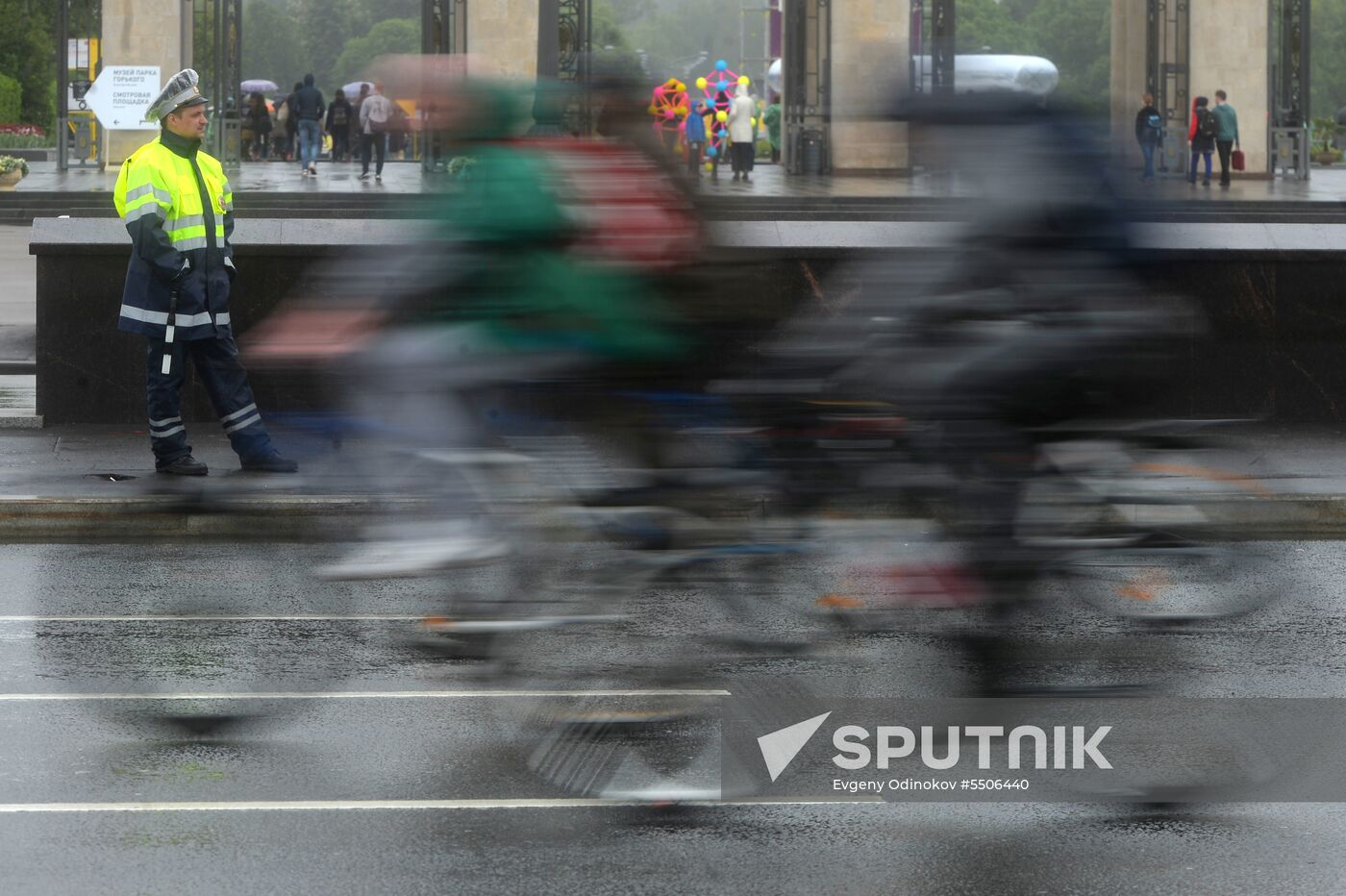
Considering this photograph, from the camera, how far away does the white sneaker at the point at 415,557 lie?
19.7 feet

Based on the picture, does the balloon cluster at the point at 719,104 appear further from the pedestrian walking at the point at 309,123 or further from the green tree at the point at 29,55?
the green tree at the point at 29,55

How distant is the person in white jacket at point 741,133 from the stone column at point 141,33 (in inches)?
429

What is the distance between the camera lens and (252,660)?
7379 mm

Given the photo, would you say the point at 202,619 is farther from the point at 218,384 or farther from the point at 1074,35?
the point at 1074,35

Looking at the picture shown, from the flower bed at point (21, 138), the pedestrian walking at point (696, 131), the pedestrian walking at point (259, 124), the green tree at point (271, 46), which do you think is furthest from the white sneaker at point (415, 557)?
the green tree at point (271, 46)

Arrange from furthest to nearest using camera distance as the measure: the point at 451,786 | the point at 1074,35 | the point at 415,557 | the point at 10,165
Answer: the point at 1074,35 → the point at 10,165 → the point at 415,557 → the point at 451,786

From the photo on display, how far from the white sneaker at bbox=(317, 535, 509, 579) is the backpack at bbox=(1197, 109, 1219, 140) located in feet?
114

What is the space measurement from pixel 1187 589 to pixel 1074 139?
4.32 ft

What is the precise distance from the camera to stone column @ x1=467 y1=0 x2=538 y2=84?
133ft

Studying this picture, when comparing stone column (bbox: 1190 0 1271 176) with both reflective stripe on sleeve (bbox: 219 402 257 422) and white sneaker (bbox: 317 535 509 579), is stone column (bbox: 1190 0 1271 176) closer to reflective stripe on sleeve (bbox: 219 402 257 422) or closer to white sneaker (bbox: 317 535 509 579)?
reflective stripe on sleeve (bbox: 219 402 257 422)

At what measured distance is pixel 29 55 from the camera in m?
69.1

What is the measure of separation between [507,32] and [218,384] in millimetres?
30712

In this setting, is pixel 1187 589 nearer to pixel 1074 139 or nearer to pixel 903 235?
pixel 1074 139

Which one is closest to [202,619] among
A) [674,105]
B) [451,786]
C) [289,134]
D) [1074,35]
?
[451,786]
